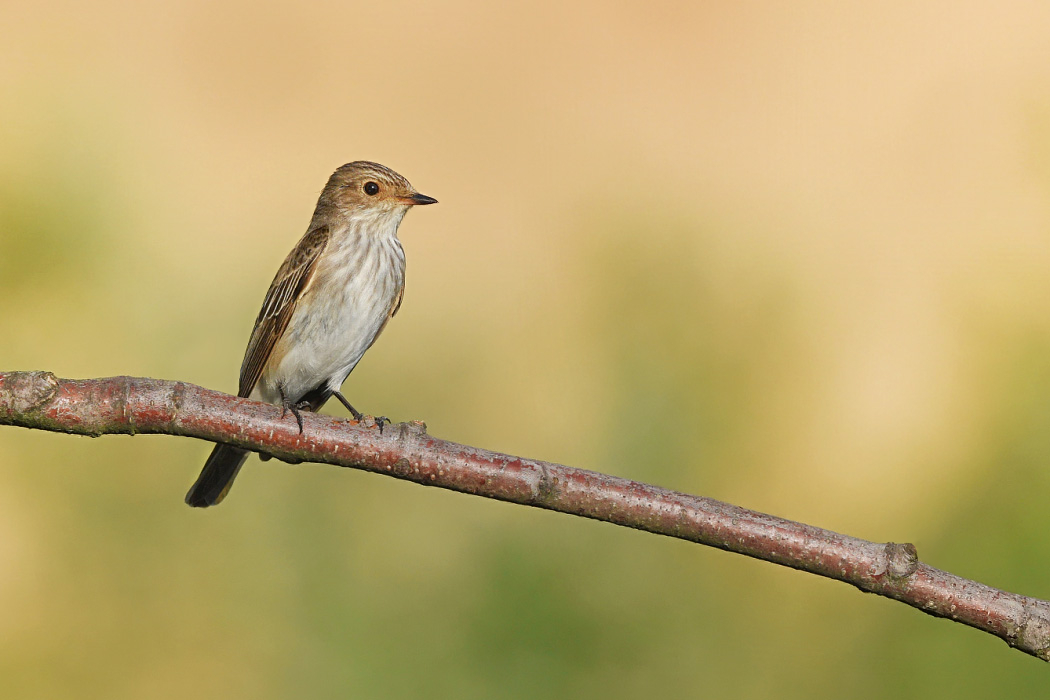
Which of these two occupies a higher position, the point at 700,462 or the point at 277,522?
the point at 700,462

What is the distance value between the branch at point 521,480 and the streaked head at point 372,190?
5.05 feet

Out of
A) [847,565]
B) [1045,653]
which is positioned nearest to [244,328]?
[847,565]

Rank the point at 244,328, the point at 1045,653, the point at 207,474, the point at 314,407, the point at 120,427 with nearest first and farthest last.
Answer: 1. the point at 1045,653
2. the point at 120,427
3. the point at 207,474
4. the point at 314,407
5. the point at 244,328

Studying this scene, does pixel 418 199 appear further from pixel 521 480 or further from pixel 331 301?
pixel 521 480

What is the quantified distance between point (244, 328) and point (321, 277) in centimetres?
79

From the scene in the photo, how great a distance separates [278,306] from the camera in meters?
3.11

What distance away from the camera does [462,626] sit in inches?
122

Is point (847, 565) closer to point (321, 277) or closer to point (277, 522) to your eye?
point (321, 277)

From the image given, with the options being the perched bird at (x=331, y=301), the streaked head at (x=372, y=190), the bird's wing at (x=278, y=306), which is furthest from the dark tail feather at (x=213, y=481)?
the streaked head at (x=372, y=190)

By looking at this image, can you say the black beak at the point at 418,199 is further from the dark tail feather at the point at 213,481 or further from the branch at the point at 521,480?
the branch at the point at 521,480

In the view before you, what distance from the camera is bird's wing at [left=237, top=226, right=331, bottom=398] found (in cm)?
309

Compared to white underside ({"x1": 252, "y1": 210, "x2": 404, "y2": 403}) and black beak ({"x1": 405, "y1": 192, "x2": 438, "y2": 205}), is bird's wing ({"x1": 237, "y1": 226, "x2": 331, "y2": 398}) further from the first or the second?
black beak ({"x1": 405, "y1": 192, "x2": 438, "y2": 205})

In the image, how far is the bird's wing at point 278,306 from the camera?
309 cm

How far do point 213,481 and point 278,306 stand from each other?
0.60 meters
